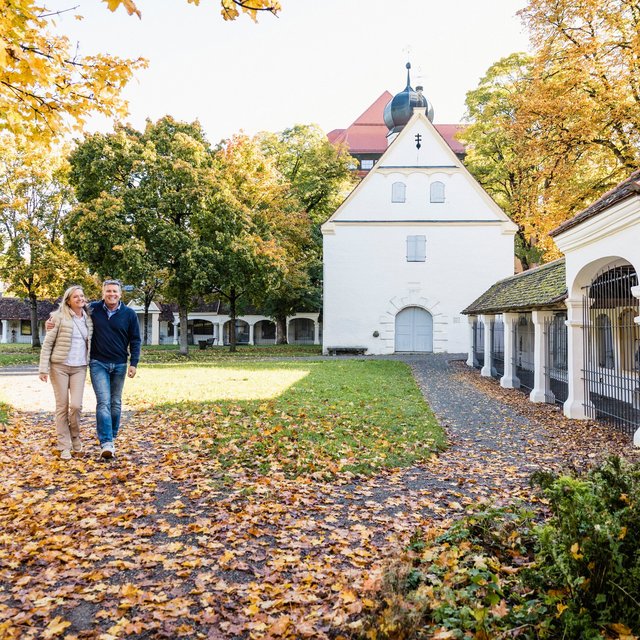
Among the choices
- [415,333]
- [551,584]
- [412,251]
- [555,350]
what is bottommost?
[551,584]

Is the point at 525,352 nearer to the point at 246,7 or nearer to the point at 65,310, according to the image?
the point at 65,310

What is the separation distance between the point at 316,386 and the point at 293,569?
10.1 metres

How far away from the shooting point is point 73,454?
6.63 metres

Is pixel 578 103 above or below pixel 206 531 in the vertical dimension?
above

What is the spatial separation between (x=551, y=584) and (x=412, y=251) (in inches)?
1036

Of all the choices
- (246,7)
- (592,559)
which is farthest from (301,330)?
(592,559)

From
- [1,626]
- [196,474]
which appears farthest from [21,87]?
[1,626]

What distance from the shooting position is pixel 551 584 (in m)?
3.19

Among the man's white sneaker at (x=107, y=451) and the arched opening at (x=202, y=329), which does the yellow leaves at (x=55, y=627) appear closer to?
the man's white sneaker at (x=107, y=451)

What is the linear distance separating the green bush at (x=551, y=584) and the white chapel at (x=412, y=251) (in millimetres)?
25107

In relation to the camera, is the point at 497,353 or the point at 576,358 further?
the point at 497,353

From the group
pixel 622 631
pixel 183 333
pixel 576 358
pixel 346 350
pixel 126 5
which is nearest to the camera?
pixel 622 631

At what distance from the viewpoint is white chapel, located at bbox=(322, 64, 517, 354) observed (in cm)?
2845

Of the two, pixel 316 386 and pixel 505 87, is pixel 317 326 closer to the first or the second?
pixel 505 87
